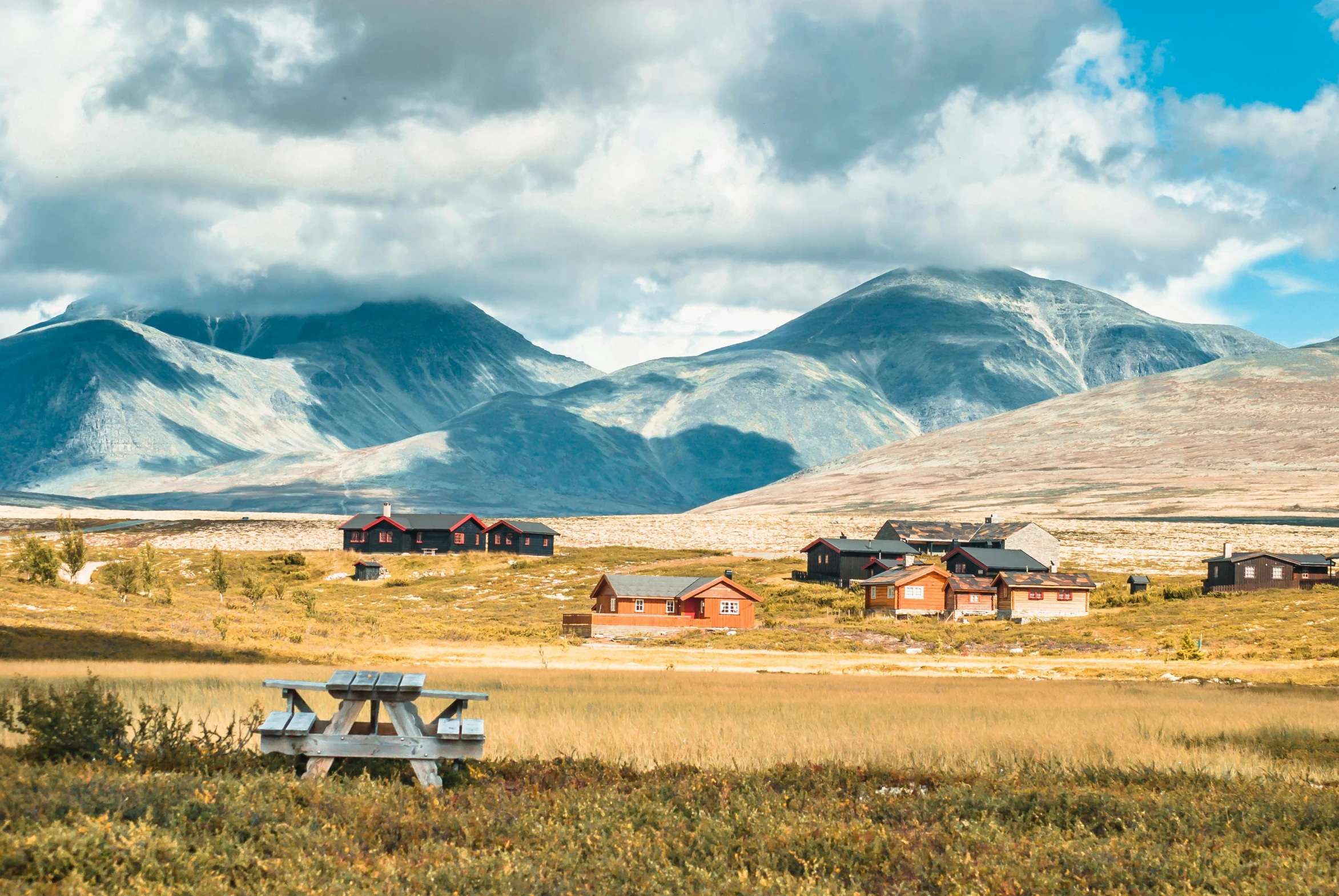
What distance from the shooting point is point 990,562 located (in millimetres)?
101938

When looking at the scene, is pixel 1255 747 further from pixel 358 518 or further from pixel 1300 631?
pixel 358 518

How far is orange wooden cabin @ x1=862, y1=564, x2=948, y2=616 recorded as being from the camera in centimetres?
9019

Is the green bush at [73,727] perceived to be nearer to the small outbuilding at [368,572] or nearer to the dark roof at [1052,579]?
the dark roof at [1052,579]

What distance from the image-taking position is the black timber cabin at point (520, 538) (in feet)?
451

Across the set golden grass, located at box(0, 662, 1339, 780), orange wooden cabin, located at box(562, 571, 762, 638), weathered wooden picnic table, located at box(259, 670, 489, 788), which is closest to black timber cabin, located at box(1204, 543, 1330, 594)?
orange wooden cabin, located at box(562, 571, 762, 638)

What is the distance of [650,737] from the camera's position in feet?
54.9

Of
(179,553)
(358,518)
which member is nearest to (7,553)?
(179,553)

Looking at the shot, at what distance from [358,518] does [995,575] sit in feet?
258

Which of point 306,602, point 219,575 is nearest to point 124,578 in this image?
point 306,602

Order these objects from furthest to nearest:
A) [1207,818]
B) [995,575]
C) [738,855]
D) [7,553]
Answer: [7,553]
[995,575]
[1207,818]
[738,855]

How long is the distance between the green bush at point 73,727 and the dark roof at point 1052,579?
281 ft

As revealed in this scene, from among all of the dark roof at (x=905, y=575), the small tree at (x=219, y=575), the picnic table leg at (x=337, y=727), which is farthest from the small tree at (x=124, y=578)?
the picnic table leg at (x=337, y=727)

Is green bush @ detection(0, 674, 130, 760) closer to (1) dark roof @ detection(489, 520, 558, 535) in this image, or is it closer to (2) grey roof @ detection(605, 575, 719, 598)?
(2) grey roof @ detection(605, 575, 719, 598)

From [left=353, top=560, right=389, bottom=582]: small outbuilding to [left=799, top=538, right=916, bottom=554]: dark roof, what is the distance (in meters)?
41.7
